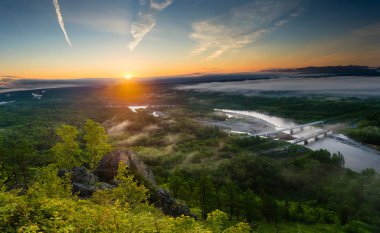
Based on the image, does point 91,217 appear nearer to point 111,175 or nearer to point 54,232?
point 54,232

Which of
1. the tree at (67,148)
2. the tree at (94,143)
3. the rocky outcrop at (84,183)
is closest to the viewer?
the rocky outcrop at (84,183)

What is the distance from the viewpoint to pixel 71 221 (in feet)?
68.7

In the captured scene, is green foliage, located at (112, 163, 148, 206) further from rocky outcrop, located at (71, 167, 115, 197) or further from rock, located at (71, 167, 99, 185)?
rock, located at (71, 167, 99, 185)

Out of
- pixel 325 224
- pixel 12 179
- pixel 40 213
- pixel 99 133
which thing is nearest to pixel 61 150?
pixel 99 133

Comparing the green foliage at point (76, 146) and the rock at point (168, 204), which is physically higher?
the green foliage at point (76, 146)

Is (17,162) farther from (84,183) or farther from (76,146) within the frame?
(84,183)

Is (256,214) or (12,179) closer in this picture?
(12,179)

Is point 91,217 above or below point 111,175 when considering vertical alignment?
above

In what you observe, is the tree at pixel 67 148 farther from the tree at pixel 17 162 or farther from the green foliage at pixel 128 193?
the green foliage at pixel 128 193

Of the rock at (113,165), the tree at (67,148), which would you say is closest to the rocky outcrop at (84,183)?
the rock at (113,165)

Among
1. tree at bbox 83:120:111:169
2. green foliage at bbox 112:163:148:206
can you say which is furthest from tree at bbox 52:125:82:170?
green foliage at bbox 112:163:148:206

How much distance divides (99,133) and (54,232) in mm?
69286

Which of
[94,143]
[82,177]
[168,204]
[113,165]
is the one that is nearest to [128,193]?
[168,204]

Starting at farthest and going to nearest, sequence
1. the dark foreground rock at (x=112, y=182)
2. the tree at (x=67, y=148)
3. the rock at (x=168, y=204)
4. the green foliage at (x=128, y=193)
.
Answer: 1. the tree at (x=67, y=148)
2. the rock at (x=168, y=204)
3. the dark foreground rock at (x=112, y=182)
4. the green foliage at (x=128, y=193)
